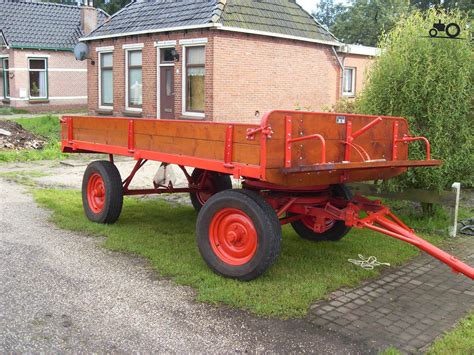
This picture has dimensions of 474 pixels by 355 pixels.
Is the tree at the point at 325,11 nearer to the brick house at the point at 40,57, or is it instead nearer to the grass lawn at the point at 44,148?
the brick house at the point at 40,57

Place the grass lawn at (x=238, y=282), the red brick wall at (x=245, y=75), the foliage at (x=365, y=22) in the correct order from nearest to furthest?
the grass lawn at (x=238, y=282)
the red brick wall at (x=245, y=75)
the foliage at (x=365, y=22)

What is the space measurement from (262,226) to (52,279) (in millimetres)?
2053

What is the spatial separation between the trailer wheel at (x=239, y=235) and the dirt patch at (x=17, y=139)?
41.4 feet

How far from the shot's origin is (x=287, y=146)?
15.1 feet

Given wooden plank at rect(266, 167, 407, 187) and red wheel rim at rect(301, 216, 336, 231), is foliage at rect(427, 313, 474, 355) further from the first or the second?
red wheel rim at rect(301, 216, 336, 231)

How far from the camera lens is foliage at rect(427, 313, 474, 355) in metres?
3.87

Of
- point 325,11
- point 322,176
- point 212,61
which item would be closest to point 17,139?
point 212,61

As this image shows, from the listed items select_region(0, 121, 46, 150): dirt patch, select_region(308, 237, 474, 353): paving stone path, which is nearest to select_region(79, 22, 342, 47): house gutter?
select_region(0, 121, 46, 150): dirt patch

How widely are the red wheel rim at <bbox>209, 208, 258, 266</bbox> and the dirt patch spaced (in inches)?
497

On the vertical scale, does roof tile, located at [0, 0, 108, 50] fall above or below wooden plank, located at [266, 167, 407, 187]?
above

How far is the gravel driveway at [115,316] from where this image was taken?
3906mm

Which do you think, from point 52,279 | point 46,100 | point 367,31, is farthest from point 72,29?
point 52,279

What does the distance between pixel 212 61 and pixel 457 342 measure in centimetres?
1404

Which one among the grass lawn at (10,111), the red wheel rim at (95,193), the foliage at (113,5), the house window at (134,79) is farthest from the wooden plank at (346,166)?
the foliage at (113,5)
